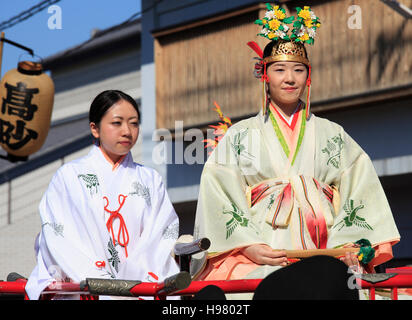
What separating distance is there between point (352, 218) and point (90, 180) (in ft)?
5.80

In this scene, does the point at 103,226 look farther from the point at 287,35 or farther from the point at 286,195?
the point at 287,35

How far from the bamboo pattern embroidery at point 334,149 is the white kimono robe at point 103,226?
3.84 ft

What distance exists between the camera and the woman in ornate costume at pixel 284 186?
4379 mm

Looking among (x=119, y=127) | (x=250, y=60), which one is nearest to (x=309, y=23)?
(x=119, y=127)

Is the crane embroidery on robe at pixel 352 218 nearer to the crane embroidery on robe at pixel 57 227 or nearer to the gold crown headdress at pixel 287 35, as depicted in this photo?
the gold crown headdress at pixel 287 35

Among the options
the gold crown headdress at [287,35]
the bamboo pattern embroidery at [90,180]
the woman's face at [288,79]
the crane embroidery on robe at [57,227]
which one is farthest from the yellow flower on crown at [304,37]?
the crane embroidery on robe at [57,227]

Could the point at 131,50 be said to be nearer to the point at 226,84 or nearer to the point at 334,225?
the point at 226,84

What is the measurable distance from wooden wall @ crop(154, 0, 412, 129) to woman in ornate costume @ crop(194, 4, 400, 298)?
4.22 metres

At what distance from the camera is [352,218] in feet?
14.7

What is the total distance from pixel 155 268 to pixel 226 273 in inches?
19.3

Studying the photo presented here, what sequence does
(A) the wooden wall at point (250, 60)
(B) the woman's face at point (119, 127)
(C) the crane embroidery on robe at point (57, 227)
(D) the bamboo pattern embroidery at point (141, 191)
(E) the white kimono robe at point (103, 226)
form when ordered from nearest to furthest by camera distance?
1. (E) the white kimono robe at point (103, 226)
2. (C) the crane embroidery on robe at point (57, 227)
3. (B) the woman's face at point (119, 127)
4. (D) the bamboo pattern embroidery at point (141, 191)
5. (A) the wooden wall at point (250, 60)
